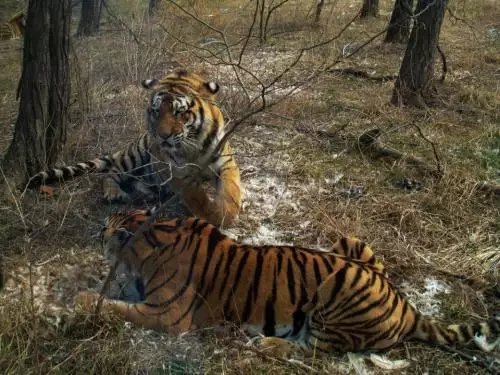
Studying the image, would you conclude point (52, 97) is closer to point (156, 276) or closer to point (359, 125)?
point (156, 276)

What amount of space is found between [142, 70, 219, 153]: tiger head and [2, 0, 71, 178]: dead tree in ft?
2.33

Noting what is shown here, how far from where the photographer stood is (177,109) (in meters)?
3.95

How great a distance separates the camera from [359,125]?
580cm

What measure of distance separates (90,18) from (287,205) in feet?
28.6

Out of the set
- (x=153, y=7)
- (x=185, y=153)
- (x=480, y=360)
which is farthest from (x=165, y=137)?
(x=153, y=7)

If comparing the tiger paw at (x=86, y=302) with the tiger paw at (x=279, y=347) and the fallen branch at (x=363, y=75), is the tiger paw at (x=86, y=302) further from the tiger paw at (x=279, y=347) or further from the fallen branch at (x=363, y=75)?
the fallen branch at (x=363, y=75)

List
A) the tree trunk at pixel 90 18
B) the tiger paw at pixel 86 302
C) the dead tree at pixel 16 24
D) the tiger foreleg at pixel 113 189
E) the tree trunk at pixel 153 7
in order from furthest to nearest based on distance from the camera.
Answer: the dead tree at pixel 16 24
the tree trunk at pixel 90 18
the tree trunk at pixel 153 7
the tiger foreleg at pixel 113 189
the tiger paw at pixel 86 302

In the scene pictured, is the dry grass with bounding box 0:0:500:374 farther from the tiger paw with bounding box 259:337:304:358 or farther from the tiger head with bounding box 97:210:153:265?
the tiger head with bounding box 97:210:153:265

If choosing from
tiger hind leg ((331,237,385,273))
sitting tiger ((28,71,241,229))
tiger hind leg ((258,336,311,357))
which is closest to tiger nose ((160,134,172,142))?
sitting tiger ((28,71,241,229))

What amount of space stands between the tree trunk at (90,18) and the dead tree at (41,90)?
286 inches

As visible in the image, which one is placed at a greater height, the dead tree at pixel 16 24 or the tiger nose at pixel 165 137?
the tiger nose at pixel 165 137

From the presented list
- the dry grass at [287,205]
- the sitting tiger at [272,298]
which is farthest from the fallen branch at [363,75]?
the sitting tiger at [272,298]

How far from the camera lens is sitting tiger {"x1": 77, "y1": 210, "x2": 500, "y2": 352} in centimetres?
279

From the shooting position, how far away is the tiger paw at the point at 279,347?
2.76 m
